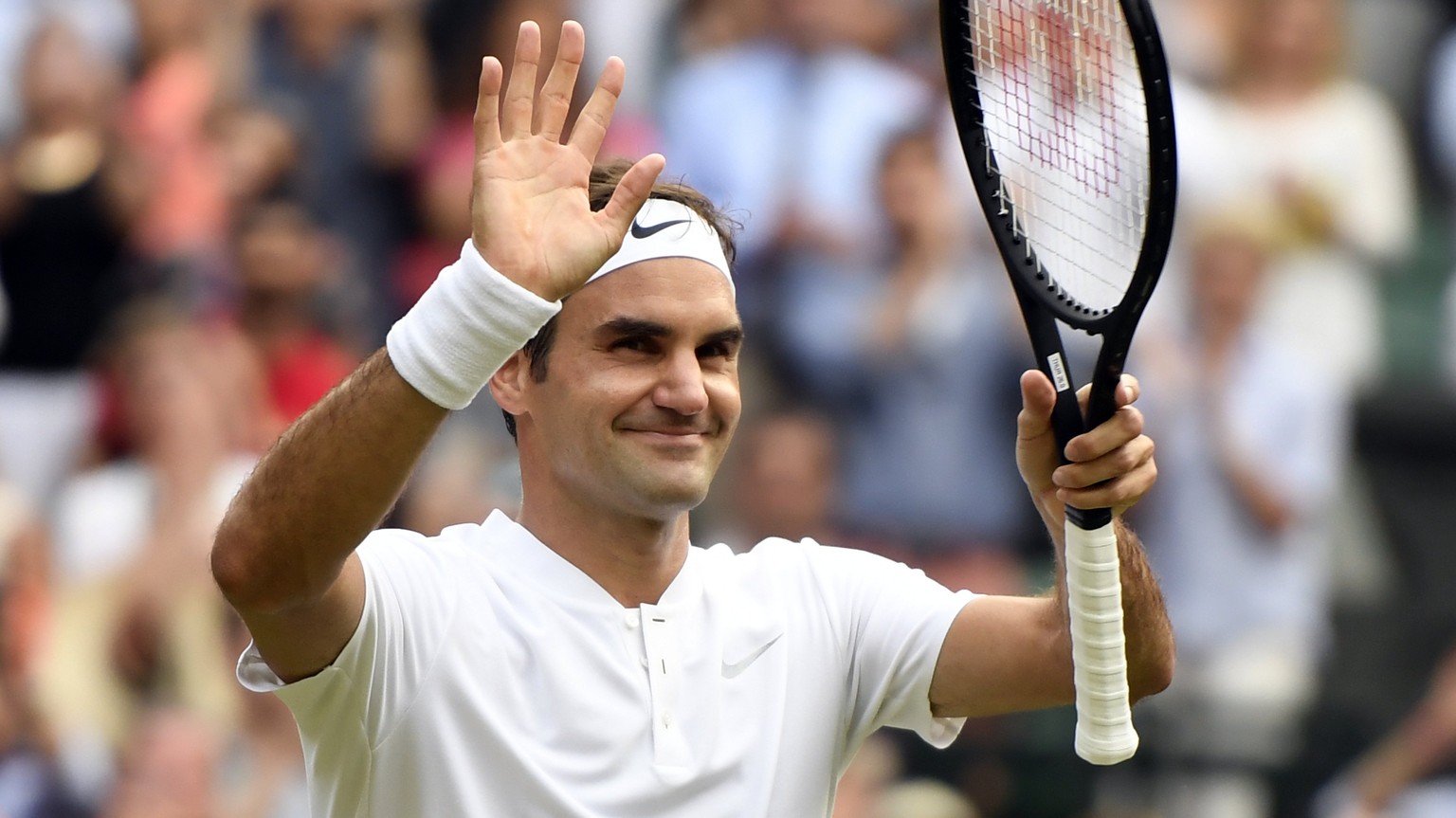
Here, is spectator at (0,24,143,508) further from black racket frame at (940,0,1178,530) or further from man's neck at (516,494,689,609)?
black racket frame at (940,0,1178,530)

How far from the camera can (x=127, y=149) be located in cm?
876

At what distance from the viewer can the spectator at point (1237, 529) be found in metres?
7.83

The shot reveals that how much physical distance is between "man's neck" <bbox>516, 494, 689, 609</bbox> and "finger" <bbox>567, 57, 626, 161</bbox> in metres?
0.75

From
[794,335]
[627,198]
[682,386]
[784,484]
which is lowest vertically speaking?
[784,484]

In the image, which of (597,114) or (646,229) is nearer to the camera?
(597,114)

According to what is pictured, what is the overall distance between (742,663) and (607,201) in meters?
0.88

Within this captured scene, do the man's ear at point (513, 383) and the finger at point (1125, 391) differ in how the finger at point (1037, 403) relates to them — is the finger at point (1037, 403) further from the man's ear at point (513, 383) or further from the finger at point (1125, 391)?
the man's ear at point (513, 383)

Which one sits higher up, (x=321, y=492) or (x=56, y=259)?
(x=321, y=492)

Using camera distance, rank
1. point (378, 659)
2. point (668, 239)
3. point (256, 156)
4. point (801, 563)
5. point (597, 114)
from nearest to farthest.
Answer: point (597, 114) < point (378, 659) < point (668, 239) < point (801, 563) < point (256, 156)

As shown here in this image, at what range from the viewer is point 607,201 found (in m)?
3.85

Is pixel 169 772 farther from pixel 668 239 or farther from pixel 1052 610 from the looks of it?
pixel 1052 610

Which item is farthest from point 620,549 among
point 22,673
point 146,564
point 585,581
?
point 22,673

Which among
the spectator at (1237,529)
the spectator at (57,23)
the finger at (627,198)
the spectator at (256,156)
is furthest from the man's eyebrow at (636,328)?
the spectator at (57,23)

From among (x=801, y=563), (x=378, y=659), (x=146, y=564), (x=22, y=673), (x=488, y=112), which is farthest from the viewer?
(x=146, y=564)
